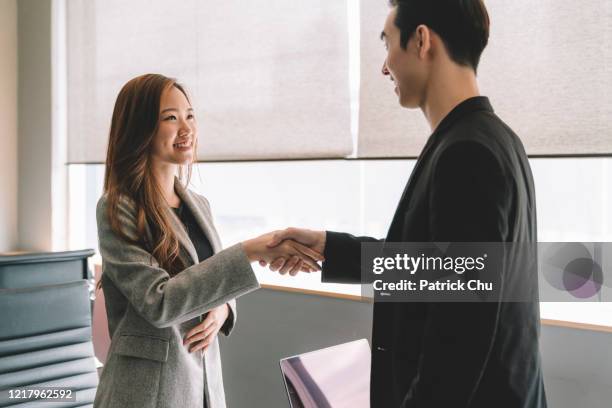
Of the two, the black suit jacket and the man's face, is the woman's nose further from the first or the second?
the black suit jacket

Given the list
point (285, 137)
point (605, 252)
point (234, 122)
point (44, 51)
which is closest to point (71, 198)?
point (44, 51)

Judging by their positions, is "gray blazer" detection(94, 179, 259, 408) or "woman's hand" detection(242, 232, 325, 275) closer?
"gray blazer" detection(94, 179, 259, 408)

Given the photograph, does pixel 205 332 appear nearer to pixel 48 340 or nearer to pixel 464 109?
pixel 48 340

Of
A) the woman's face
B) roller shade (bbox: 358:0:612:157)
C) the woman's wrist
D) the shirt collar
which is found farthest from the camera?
A: roller shade (bbox: 358:0:612:157)

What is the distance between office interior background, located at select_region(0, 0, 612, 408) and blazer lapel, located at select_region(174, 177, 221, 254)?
73 cm

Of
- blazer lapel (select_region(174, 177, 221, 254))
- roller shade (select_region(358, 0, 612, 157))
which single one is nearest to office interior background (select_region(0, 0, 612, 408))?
roller shade (select_region(358, 0, 612, 157))

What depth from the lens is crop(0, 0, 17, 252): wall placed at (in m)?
3.69

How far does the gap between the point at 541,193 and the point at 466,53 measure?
1.13 meters

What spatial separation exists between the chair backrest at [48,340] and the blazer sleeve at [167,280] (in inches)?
13.5

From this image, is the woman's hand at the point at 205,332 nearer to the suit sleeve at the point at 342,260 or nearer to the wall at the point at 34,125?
the suit sleeve at the point at 342,260

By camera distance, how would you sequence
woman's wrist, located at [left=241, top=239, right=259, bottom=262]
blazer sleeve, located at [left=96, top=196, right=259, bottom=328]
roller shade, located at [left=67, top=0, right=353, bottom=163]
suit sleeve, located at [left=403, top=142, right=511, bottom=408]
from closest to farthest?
suit sleeve, located at [left=403, top=142, right=511, bottom=408] < blazer sleeve, located at [left=96, top=196, right=259, bottom=328] < woman's wrist, located at [left=241, top=239, right=259, bottom=262] < roller shade, located at [left=67, top=0, right=353, bottom=163]

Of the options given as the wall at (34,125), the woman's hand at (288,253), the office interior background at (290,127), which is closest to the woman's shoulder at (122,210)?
the woman's hand at (288,253)

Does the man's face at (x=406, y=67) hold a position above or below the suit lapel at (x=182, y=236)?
above

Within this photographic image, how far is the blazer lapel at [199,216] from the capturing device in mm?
1719
